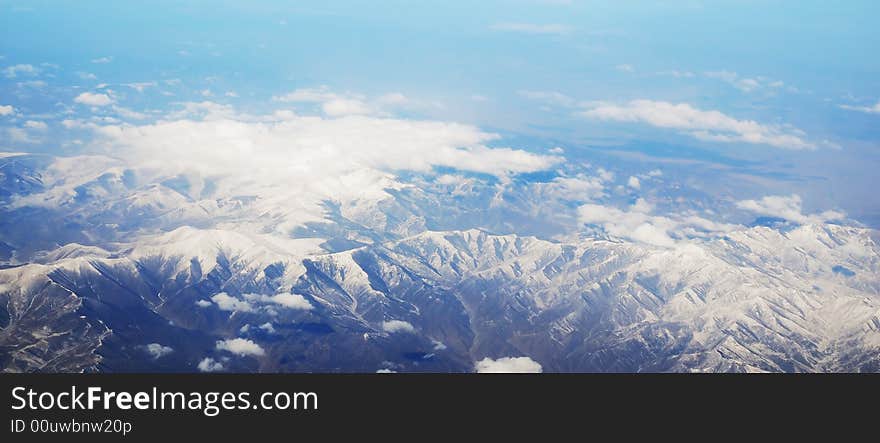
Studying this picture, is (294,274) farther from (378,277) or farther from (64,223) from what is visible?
(64,223)

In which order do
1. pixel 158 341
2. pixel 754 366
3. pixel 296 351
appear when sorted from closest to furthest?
pixel 158 341 → pixel 296 351 → pixel 754 366

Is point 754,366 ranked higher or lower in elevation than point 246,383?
lower

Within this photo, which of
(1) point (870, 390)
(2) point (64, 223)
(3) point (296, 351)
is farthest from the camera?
(2) point (64, 223)

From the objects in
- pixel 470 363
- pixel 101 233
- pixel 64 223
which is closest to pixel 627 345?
pixel 470 363

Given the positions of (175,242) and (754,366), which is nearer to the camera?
(754,366)

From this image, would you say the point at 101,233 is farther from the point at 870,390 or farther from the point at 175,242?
the point at 870,390

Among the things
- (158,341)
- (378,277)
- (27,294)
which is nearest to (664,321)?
(378,277)

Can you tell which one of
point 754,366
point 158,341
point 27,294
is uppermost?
point 27,294

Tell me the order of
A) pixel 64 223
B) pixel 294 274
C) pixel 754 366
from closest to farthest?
1. pixel 754 366
2. pixel 294 274
3. pixel 64 223

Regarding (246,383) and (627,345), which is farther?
(627,345)
